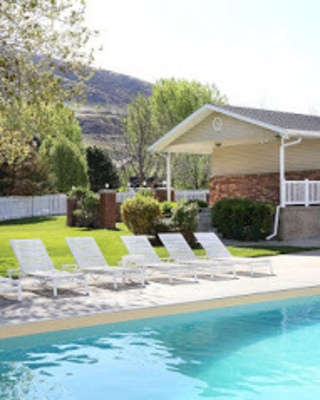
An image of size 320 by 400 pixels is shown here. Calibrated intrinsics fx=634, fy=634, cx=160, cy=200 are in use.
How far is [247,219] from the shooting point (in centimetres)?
2228

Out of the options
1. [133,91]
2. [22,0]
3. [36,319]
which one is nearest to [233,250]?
[22,0]

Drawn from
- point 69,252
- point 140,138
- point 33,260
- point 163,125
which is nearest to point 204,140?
point 69,252

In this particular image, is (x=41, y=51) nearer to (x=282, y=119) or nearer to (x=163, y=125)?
(x=282, y=119)

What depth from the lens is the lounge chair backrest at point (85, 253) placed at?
1265 cm

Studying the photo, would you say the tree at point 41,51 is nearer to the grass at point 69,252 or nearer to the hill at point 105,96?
the grass at point 69,252

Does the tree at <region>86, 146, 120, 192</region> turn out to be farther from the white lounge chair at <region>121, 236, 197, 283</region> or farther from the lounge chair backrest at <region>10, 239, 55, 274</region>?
the lounge chair backrest at <region>10, 239, 55, 274</region>

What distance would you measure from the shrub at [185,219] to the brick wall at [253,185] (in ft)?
23.1

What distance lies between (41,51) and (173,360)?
28.9ft

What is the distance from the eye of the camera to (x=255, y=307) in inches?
432

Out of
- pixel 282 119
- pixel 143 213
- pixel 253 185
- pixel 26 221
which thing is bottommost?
pixel 26 221

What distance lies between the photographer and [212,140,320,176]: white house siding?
84.1 feet

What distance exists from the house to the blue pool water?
12862mm

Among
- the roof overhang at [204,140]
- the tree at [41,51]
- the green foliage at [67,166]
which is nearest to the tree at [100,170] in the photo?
the green foliage at [67,166]

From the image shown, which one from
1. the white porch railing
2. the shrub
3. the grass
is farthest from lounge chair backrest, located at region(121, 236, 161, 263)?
the white porch railing
